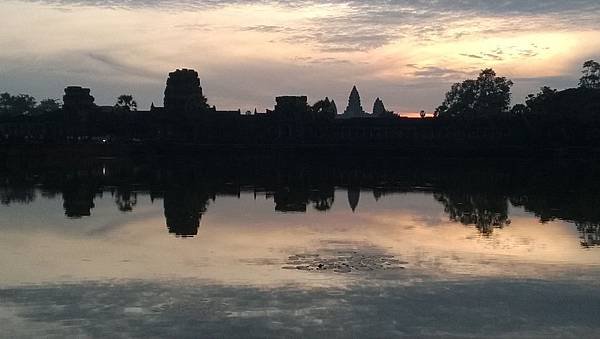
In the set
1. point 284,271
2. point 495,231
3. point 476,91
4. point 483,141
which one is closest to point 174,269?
point 284,271

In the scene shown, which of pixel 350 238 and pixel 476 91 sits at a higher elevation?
pixel 476 91

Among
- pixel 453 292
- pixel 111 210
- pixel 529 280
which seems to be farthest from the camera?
pixel 111 210

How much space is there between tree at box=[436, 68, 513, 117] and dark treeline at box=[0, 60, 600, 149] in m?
0.19

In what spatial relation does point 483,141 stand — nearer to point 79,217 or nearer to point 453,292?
point 79,217

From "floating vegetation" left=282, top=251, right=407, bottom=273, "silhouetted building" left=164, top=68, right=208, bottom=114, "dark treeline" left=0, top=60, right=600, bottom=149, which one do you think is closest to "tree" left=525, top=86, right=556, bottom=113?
"dark treeline" left=0, top=60, right=600, bottom=149

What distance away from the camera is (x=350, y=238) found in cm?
2136

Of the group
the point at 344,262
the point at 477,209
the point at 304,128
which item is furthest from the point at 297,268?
the point at 304,128

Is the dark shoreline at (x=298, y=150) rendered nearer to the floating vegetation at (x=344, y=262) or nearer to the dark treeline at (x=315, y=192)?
the dark treeline at (x=315, y=192)

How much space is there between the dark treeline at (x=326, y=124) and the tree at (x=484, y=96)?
0.19 metres

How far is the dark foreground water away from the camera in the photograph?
38.1 feet

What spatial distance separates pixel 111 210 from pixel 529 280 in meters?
18.5

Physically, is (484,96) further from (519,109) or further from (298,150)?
(298,150)

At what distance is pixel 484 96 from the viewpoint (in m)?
139

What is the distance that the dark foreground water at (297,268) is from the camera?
11.6 meters
